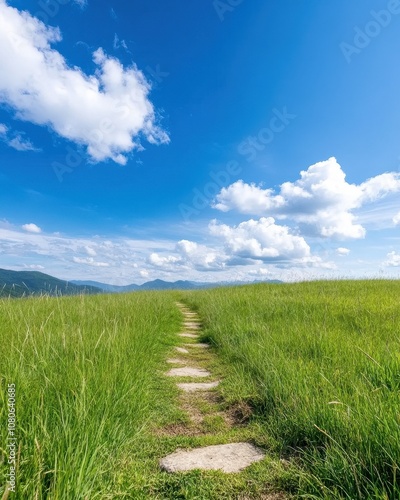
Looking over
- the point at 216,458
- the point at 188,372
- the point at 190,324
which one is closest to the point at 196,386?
the point at 188,372

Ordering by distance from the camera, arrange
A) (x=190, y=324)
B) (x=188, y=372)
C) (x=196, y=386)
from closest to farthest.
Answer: (x=196, y=386) → (x=188, y=372) → (x=190, y=324)

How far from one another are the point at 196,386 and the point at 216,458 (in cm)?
190

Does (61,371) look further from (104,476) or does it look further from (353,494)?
(353,494)

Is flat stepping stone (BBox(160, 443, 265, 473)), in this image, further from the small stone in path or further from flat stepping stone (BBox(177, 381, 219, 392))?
the small stone in path

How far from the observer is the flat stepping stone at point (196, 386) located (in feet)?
14.0

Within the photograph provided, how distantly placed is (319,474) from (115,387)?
1832 millimetres

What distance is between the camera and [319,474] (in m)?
2.09

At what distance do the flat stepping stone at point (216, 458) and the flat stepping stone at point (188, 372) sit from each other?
2134mm

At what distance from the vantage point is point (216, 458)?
252cm

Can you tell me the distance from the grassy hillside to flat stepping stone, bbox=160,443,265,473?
0.25 metres

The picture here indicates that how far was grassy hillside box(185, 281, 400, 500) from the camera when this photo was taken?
1967 millimetres

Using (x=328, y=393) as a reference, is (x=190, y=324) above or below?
below

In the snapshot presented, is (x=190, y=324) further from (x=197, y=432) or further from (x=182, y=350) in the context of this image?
(x=197, y=432)

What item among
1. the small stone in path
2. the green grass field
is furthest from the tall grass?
the small stone in path
